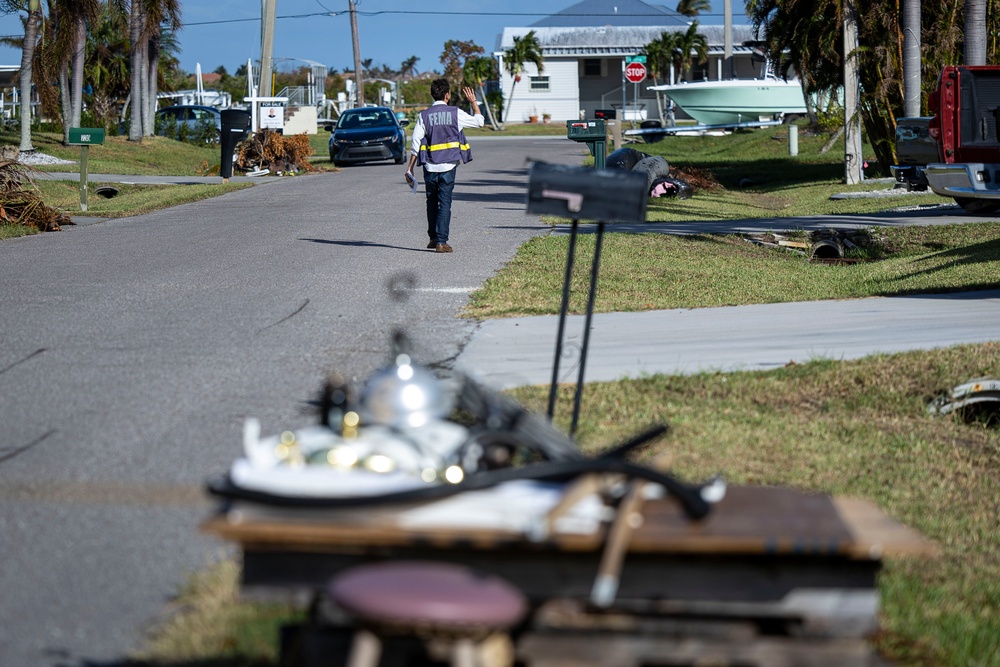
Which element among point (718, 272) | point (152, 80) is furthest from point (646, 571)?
point (152, 80)

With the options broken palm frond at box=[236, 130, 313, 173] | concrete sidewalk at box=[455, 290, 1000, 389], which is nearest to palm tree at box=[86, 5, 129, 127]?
broken palm frond at box=[236, 130, 313, 173]

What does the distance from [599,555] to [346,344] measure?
5.48 metres

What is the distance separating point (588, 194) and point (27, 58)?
92.8 ft

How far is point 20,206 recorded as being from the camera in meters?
16.2

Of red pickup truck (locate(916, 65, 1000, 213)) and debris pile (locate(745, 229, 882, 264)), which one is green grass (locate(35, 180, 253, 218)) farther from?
red pickup truck (locate(916, 65, 1000, 213))

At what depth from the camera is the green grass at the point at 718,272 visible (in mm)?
10109

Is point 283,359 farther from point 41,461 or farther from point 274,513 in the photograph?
point 274,513

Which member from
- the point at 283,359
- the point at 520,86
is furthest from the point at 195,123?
the point at 283,359

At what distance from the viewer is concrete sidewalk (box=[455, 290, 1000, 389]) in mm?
7371

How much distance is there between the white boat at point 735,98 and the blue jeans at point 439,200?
31662 millimetres

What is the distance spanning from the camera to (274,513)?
285 cm

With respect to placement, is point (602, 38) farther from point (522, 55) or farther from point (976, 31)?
point (976, 31)

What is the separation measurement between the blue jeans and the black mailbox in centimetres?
809

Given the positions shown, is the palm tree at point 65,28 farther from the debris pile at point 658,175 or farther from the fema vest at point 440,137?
the fema vest at point 440,137
